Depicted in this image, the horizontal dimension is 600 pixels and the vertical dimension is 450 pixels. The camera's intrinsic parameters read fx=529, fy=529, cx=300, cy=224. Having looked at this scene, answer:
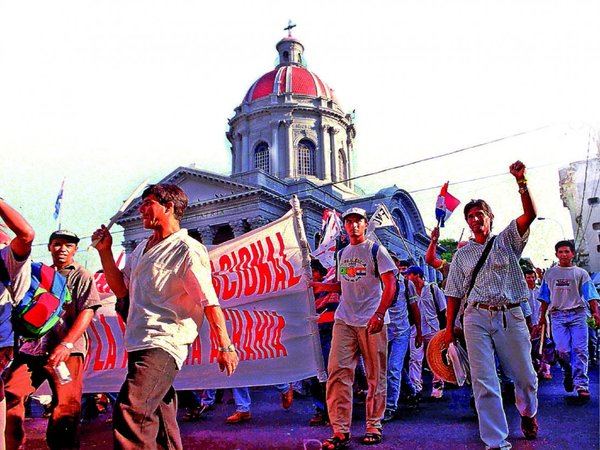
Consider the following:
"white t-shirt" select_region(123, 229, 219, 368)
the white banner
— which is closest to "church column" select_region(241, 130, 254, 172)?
the white banner

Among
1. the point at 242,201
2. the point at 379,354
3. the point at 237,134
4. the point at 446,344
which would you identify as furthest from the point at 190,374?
the point at 237,134

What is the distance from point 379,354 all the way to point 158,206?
2.41m

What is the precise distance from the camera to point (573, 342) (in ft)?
21.9

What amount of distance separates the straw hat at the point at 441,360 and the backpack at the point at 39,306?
9.96 ft

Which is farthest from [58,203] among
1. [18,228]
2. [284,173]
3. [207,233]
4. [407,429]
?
[284,173]

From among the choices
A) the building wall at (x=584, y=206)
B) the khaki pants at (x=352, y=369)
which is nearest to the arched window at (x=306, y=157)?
the building wall at (x=584, y=206)

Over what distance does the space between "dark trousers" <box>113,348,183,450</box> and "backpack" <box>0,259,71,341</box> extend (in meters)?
0.90

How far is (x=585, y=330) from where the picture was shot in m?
6.69

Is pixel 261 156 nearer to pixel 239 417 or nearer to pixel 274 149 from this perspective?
pixel 274 149

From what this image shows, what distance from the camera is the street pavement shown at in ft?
14.1

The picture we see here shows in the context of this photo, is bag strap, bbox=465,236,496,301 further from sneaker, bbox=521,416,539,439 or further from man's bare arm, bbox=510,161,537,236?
sneaker, bbox=521,416,539,439

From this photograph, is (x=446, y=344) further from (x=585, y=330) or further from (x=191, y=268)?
(x=585, y=330)

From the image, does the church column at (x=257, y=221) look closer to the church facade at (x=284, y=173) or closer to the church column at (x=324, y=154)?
the church facade at (x=284, y=173)

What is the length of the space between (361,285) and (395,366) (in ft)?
6.19
